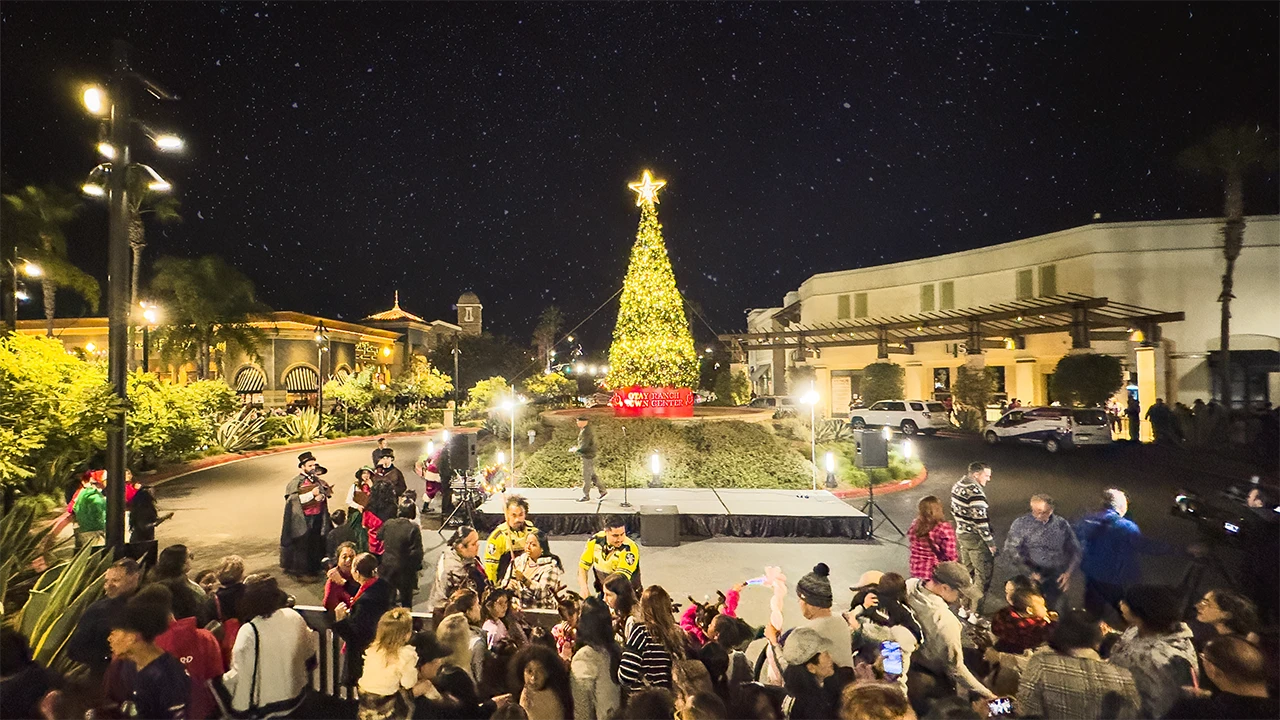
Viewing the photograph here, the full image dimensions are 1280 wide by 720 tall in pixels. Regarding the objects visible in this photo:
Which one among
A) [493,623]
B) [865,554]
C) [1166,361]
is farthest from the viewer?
[1166,361]

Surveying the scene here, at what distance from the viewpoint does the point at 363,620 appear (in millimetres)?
4227

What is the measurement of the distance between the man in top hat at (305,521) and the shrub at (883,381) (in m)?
25.6

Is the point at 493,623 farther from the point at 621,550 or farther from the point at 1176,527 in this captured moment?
the point at 1176,527

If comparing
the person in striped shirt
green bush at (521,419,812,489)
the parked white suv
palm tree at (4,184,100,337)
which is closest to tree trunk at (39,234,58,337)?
palm tree at (4,184,100,337)

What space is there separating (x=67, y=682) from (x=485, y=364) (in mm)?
57416

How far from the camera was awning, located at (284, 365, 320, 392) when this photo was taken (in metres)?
42.0

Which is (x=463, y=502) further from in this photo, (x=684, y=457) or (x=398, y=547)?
(x=684, y=457)

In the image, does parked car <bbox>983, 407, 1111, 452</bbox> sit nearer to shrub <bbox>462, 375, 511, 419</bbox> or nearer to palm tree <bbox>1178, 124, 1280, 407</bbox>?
palm tree <bbox>1178, 124, 1280, 407</bbox>

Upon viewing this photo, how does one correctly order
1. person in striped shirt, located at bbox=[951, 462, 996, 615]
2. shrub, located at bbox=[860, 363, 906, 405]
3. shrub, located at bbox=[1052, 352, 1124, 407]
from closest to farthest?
person in striped shirt, located at bbox=[951, 462, 996, 615] < shrub, located at bbox=[1052, 352, 1124, 407] < shrub, located at bbox=[860, 363, 906, 405]

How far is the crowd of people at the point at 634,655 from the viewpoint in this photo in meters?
3.02

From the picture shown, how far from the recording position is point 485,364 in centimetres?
5931

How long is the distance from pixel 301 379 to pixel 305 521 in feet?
129

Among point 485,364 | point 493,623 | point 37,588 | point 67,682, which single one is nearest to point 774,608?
point 493,623

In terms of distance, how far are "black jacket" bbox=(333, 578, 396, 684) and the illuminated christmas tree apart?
46.5ft
